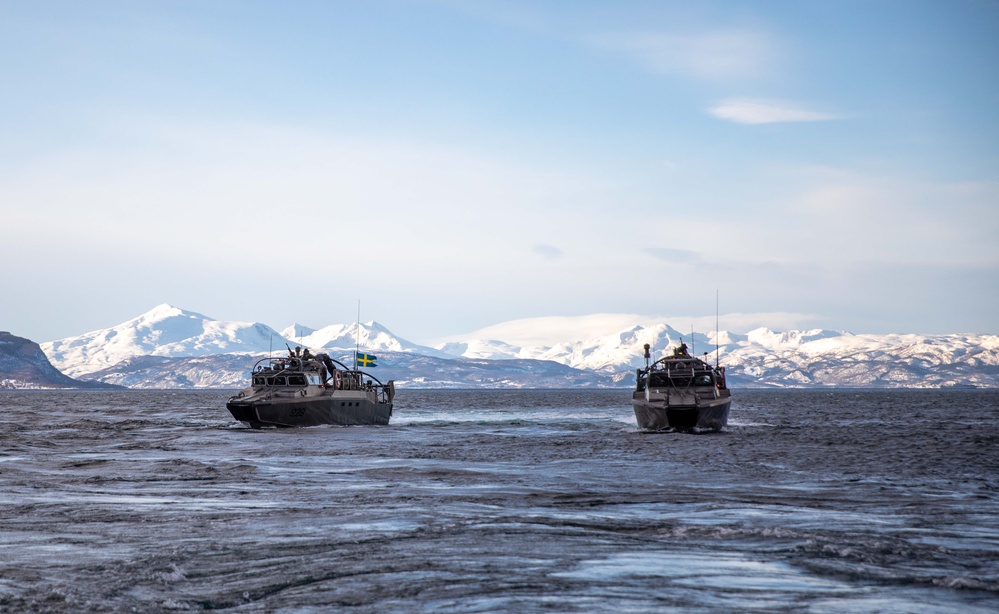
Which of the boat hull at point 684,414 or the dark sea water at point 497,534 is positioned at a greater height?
the boat hull at point 684,414

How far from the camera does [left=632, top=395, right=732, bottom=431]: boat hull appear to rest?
60.7 meters

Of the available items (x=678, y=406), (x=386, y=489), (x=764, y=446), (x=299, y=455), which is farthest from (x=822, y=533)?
(x=678, y=406)

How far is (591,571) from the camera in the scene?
16312 millimetres

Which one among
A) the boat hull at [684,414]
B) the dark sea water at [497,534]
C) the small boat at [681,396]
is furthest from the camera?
the small boat at [681,396]

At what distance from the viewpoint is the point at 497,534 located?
20.4m

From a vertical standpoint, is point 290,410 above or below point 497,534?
above

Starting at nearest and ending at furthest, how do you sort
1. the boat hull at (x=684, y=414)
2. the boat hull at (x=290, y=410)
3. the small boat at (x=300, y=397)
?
the boat hull at (x=684, y=414), the boat hull at (x=290, y=410), the small boat at (x=300, y=397)

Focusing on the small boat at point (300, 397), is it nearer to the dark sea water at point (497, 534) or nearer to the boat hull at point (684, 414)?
the boat hull at point (684, 414)

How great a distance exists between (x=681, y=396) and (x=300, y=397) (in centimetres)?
2534

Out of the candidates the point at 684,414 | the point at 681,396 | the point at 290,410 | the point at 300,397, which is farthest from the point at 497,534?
the point at 300,397

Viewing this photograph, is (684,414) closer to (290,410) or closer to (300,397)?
(300,397)

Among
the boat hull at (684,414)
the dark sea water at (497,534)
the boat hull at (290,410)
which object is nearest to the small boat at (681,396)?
the boat hull at (684,414)

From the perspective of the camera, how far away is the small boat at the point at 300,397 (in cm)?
6881

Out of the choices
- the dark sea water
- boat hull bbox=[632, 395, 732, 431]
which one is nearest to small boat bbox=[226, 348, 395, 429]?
boat hull bbox=[632, 395, 732, 431]
